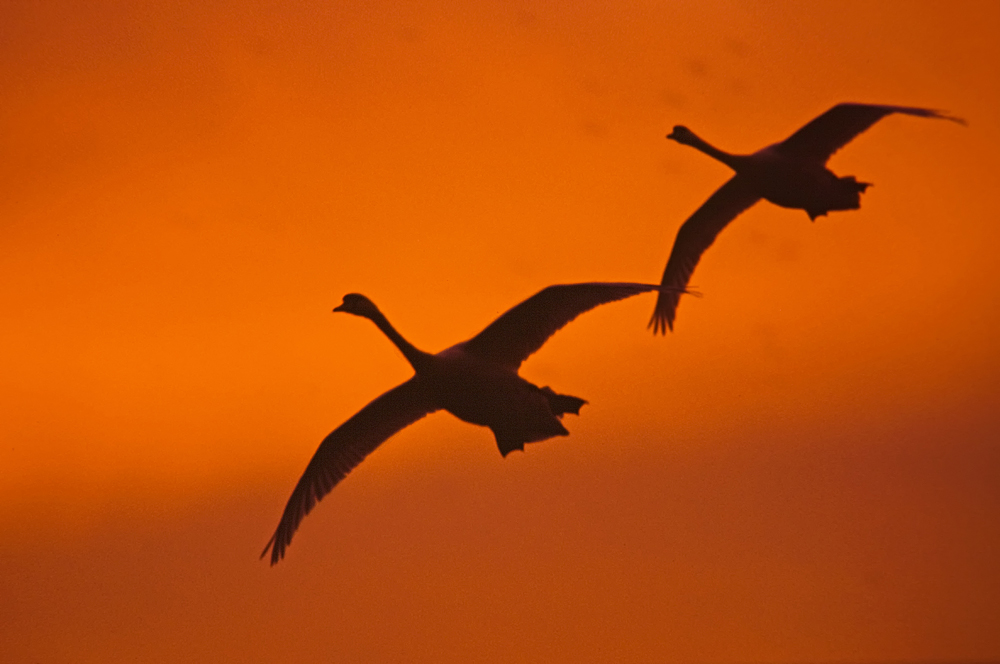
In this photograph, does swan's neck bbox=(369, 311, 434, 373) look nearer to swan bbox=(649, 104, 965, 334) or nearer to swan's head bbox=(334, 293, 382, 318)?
swan's head bbox=(334, 293, 382, 318)

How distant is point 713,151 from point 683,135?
0.09m

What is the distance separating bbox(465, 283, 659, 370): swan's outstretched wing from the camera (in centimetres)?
264

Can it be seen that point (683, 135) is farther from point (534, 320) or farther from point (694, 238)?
point (534, 320)

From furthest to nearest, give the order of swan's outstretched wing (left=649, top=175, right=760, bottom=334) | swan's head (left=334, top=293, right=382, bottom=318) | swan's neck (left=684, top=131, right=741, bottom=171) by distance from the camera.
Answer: swan's outstretched wing (left=649, top=175, right=760, bottom=334)
swan's neck (left=684, top=131, right=741, bottom=171)
swan's head (left=334, top=293, right=382, bottom=318)

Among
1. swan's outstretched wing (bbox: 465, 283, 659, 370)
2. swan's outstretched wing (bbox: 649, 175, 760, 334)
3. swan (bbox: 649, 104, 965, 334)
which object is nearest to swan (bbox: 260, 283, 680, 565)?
swan's outstretched wing (bbox: 465, 283, 659, 370)

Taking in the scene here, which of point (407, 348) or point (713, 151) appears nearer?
point (407, 348)

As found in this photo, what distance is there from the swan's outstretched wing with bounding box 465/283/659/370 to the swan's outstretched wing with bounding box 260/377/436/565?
29 centimetres

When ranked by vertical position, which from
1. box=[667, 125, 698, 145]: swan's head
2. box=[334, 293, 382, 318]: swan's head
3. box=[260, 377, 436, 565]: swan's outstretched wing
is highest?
box=[667, 125, 698, 145]: swan's head

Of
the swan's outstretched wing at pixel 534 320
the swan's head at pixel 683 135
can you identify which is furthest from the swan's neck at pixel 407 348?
the swan's head at pixel 683 135

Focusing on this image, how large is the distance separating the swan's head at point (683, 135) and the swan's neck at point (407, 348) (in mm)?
908

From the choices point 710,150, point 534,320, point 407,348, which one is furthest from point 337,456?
point 710,150

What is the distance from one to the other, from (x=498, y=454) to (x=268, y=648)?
83cm

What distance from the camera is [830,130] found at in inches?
114

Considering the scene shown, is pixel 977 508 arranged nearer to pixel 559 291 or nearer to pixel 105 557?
pixel 559 291
